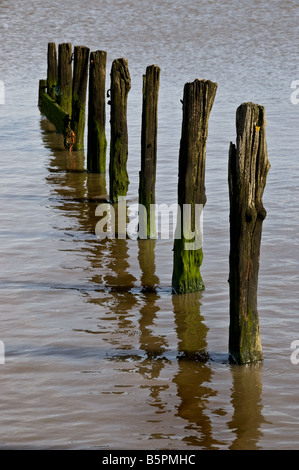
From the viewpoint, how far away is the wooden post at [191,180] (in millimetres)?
7734

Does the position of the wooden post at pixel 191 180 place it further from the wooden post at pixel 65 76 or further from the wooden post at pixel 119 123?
the wooden post at pixel 65 76

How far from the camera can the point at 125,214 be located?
11211mm

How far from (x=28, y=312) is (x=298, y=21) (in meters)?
28.2

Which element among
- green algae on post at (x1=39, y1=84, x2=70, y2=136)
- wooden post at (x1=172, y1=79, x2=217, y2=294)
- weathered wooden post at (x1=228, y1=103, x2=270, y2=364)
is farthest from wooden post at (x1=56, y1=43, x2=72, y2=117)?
weathered wooden post at (x1=228, y1=103, x2=270, y2=364)

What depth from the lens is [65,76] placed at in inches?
659

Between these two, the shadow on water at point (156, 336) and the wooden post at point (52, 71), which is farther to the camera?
the wooden post at point (52, 71)

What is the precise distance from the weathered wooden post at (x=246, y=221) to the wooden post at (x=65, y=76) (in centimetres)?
1060

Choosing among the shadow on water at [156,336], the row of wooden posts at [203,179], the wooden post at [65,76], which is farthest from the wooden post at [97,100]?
the wooden post at [65,76]

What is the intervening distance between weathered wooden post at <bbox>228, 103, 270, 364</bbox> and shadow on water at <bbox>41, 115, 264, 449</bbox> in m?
0.27

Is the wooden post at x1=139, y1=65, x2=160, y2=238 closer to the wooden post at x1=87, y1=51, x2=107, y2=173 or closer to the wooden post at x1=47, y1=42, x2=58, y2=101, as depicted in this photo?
the wooden post at x1=87, y1=51, x2=107, y2=173

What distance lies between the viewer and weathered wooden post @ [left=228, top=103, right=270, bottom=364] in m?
6.34

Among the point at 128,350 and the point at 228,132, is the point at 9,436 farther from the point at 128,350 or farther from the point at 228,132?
the point at 228,132

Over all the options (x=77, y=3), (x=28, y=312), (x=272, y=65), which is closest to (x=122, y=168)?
(x=28, y=312)
